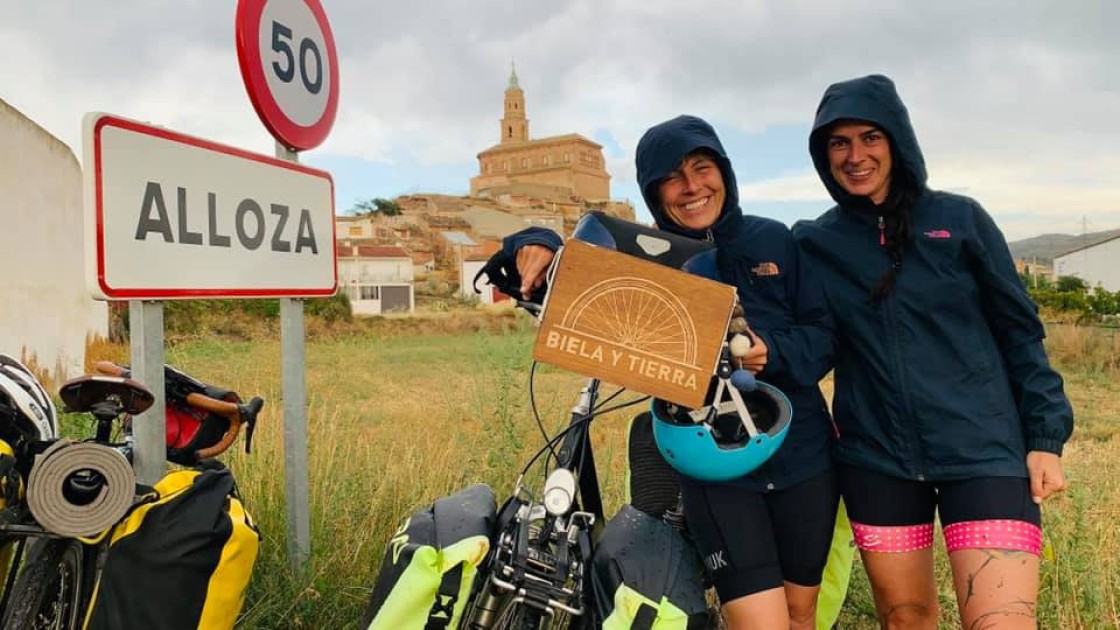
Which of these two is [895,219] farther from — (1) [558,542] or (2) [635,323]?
(1) [558,542]

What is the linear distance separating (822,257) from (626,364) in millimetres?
935

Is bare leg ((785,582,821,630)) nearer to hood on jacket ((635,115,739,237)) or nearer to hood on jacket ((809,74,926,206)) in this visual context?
hood on jacket ((635,115,739,237))

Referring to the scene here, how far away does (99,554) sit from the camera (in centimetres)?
197

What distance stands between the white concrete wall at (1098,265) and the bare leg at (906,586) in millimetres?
54062

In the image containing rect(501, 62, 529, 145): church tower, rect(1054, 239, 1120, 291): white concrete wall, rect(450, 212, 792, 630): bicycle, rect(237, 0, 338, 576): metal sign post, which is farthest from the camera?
rect(501, 62, 529, 145): church tower

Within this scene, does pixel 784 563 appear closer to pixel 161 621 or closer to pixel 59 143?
pixel 161 621

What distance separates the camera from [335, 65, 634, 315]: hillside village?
5187 cm

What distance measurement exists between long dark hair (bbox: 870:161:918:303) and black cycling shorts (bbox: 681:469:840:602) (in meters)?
0.59

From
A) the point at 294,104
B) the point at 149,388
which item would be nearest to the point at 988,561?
the point at 149,388

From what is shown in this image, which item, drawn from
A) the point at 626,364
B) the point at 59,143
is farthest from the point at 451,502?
the point at 59,143

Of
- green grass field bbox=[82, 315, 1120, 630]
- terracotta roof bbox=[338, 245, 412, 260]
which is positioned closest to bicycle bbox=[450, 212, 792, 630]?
green grass field bbox=[82, 315, 1120, 630]

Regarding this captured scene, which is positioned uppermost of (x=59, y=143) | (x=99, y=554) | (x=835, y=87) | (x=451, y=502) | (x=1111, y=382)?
(x=59, y=143)

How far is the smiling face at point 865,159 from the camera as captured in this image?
2.20 m

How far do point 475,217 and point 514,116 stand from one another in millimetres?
53492
